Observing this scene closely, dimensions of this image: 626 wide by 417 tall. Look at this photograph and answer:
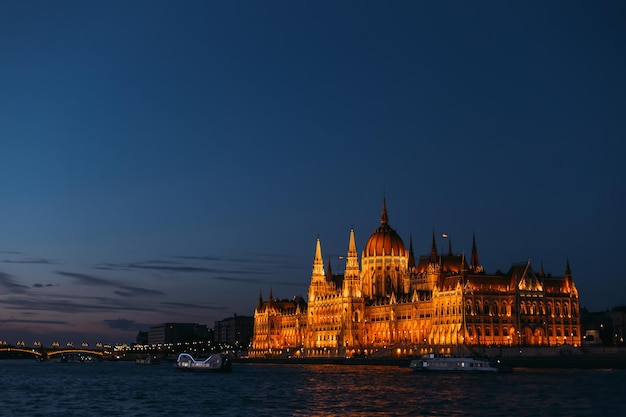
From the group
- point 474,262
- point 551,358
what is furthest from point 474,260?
point 551,358

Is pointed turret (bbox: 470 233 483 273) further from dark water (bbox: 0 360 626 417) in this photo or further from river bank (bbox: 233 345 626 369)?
dark water (bbox: 0 360 626 417)

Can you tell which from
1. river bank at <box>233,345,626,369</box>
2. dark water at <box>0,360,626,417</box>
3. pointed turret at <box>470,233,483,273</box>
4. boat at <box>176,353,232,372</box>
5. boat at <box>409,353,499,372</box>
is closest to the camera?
dark water at <box>0,360,626,417</box>

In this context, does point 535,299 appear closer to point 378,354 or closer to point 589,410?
point 378,354

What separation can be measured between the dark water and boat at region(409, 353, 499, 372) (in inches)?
563

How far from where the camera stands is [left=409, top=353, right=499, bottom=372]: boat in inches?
5108

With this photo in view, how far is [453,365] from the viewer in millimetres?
133250

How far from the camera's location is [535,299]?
174 m

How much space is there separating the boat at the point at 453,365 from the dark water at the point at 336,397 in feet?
46.9

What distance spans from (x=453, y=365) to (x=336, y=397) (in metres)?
52.8

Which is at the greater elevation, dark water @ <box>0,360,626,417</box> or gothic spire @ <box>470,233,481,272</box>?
gothic spire @ <box>470,233,481,272</box>

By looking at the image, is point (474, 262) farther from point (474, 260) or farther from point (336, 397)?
point (336, 397)

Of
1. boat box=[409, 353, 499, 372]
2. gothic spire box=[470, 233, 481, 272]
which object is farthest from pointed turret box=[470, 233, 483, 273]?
boat box=[409, 353, 499, 372]

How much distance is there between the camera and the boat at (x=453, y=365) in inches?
5108

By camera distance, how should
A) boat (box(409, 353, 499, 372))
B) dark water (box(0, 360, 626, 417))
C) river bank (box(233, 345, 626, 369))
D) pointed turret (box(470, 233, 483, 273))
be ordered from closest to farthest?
dark water (box(0, 360, 626, 417))
boat (box(409, 353, 499, 372))
river bank (box(233, 345, 626, 369))
pointed turret (box(470, 233, 483, 273))
